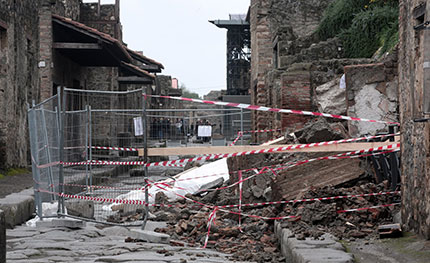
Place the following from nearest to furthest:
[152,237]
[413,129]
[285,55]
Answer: [413,129], [152,237], [285,55]

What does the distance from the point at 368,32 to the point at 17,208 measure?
1138 cm

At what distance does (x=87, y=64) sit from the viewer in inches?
884

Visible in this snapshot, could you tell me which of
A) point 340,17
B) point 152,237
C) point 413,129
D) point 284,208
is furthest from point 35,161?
point 340,17

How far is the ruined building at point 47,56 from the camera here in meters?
13.5

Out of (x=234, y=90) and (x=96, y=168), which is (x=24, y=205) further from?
(x=234, y=90)

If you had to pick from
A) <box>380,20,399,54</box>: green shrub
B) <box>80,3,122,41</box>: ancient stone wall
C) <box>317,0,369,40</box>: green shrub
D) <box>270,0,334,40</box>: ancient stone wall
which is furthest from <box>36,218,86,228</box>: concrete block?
<box>80,3,122,41</box>: ancient stone wall

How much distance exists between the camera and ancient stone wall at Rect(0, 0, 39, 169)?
1323 centimetres

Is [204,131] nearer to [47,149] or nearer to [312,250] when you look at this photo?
[47,149]

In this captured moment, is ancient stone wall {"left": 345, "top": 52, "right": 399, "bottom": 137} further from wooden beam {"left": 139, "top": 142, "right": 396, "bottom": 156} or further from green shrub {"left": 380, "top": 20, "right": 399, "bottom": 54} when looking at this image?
wooden beam {"left": 139, "top": 142, "right": 396, "bottom": 156}

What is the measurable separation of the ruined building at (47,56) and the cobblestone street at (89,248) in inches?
282

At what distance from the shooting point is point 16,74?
14359mm

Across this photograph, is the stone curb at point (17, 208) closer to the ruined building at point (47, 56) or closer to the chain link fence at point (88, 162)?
the chain link fence at point (88, 162)

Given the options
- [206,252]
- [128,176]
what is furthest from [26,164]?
[206,252]

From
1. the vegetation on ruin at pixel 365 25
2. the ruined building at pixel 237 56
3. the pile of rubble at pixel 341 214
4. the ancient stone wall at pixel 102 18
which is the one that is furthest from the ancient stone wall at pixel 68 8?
the ruined building at pixel 237 56
